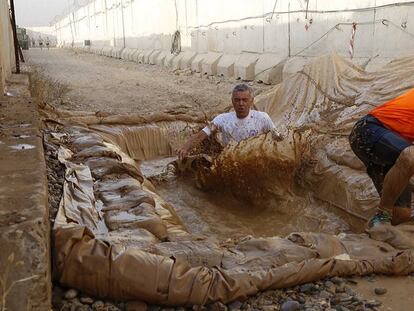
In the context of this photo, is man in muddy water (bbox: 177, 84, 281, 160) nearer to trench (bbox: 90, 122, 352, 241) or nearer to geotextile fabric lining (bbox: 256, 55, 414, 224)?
trench (bbox: 90, 122, 352, 241)

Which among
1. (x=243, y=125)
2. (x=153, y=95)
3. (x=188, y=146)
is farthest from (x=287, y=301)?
(x=153, y=95)

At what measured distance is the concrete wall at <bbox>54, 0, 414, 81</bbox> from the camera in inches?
316

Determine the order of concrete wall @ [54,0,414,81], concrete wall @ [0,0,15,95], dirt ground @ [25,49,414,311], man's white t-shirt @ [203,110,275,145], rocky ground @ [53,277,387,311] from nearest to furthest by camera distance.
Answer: rocky ground @ [53,277,387,311], man's white t-shirt @ [203,110,275,145], concrete wall @ [0,0,15,95], concrete wall @ [54,0,414,81], dirt ground @ [25,49,414,311]

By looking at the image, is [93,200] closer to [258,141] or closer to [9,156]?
[9,156]

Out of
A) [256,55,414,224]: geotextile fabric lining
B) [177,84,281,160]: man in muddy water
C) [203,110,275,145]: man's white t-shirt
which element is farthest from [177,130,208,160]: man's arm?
[256,55,414,224]: geotextile fabric lining

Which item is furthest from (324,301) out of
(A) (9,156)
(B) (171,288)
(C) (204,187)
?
(C) (204,187)

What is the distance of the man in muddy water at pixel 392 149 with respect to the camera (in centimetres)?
314

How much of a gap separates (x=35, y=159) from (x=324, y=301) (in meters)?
1.90

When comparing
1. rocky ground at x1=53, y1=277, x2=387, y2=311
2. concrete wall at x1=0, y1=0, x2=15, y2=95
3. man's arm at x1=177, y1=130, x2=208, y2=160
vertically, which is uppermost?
concrete wall at x1=0, y1=0, x2=15, y2=95

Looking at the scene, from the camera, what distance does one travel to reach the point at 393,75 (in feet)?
17.0

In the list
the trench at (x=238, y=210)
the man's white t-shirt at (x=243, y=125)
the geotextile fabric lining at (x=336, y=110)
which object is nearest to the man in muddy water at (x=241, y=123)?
the man's white t-shirt at (x=243, y=125)

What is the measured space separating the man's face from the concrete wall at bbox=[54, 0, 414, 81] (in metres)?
3.12

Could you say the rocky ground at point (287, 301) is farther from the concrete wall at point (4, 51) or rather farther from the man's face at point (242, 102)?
the concrete wall at point (4, 51)

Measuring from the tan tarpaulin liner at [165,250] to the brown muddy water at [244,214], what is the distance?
28 centimetres
